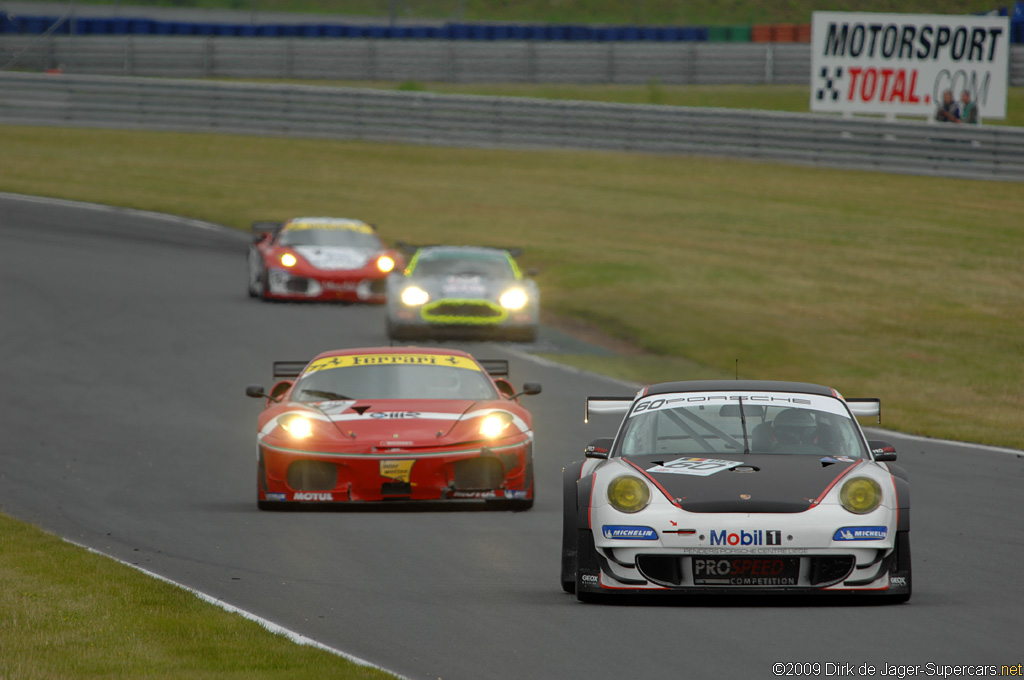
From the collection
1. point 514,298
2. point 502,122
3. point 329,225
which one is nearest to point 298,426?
point 514,298

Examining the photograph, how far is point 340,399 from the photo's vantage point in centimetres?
1242

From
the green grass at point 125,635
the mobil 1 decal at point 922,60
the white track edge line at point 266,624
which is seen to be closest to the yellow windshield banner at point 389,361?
the white track edge line at point 266,624

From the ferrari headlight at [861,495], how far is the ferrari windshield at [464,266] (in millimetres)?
13059

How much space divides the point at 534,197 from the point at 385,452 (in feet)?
81.5

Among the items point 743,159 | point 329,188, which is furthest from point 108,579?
point 743,159

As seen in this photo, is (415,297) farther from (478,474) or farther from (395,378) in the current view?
(478,474)

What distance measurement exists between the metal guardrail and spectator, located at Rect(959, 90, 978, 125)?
3719 mm

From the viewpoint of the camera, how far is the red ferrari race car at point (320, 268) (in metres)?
23.7

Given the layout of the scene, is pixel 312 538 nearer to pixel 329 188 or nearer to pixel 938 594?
pixel 938 594

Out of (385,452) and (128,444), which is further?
(128,444)

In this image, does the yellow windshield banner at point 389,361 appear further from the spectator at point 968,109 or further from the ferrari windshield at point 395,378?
the spectator at point 968,109

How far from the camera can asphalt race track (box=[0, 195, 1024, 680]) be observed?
295 inches

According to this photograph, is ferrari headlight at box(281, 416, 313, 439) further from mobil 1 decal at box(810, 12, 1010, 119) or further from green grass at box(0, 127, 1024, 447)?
mobil 1 decal at box(810, 12, 1010, 119)

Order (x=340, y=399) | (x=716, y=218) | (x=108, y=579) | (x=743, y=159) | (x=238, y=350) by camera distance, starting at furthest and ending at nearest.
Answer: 1. (x=743, y=159)
2. (x=716, y=218)
3. (x=238, y=350)
4. (x=340, y=399)
5. (x=108, y=579)
